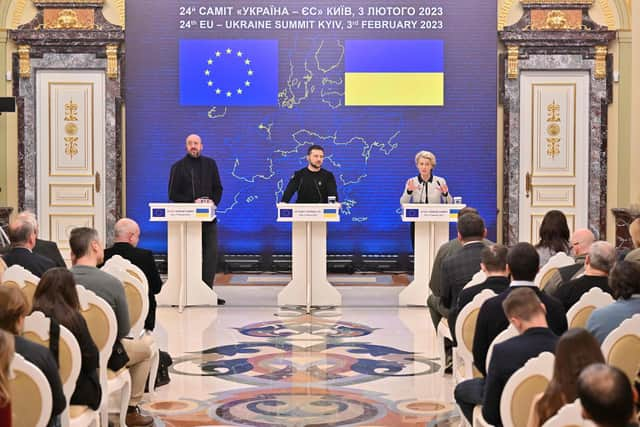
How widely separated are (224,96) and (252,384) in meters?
6.91

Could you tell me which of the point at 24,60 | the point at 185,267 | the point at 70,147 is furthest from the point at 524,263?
the point at 24,60

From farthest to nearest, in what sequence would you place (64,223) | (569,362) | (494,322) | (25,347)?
1. (64,223)
2. (494,322)
3. (25,347)
4. (569,362)

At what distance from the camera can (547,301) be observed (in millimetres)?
4891

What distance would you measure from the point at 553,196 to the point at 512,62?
1.80 metres

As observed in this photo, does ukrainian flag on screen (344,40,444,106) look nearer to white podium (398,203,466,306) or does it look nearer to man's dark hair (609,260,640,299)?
white podium (398,203,466,306)

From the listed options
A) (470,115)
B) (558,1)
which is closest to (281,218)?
(470,115)

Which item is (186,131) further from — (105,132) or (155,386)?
(155,386)

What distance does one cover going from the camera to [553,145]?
44.0 ft

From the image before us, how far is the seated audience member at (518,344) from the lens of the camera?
13.1 feet

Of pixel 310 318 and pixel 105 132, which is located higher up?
pixel 105 132

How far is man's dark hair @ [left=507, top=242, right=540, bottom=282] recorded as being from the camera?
515 centimetres

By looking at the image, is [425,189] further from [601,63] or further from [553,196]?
[601,63]

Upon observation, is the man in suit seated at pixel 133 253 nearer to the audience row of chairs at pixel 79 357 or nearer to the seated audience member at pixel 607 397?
the audience row of chairs at pixel 79 357

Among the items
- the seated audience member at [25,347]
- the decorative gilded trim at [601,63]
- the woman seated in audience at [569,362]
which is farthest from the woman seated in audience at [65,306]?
the decorative gilded trim at [601,63]
